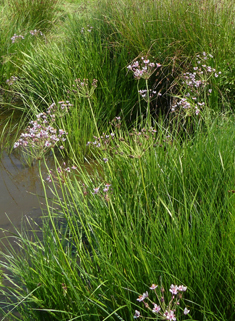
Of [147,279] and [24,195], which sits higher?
[147,279]

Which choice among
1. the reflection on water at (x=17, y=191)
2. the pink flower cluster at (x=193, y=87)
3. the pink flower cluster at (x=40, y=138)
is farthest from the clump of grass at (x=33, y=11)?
the pink flower cluster at (x=40, y=138)

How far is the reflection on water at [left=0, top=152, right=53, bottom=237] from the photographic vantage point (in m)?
3.25

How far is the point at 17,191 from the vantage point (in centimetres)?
365

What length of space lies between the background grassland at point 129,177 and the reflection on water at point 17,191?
0.62 ft

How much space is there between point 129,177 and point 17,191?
1.59m

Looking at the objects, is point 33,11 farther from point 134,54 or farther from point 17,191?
point 17,191

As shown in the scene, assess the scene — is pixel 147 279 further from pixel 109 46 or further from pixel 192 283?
pixel 109 46

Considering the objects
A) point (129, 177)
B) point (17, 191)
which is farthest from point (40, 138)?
point (17, 191)

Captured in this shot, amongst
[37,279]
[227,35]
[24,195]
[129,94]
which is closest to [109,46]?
[129,94]

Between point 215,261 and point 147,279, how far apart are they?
321mm

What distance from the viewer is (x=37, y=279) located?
6.35 feet

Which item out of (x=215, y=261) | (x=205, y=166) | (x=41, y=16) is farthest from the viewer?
(x=41, y=16)

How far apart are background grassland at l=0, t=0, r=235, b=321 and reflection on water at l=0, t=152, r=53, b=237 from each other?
19 centimetres

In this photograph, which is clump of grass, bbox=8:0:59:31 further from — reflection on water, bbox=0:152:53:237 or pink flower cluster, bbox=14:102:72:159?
pink flower cluster, bbox=14:102:72:159
